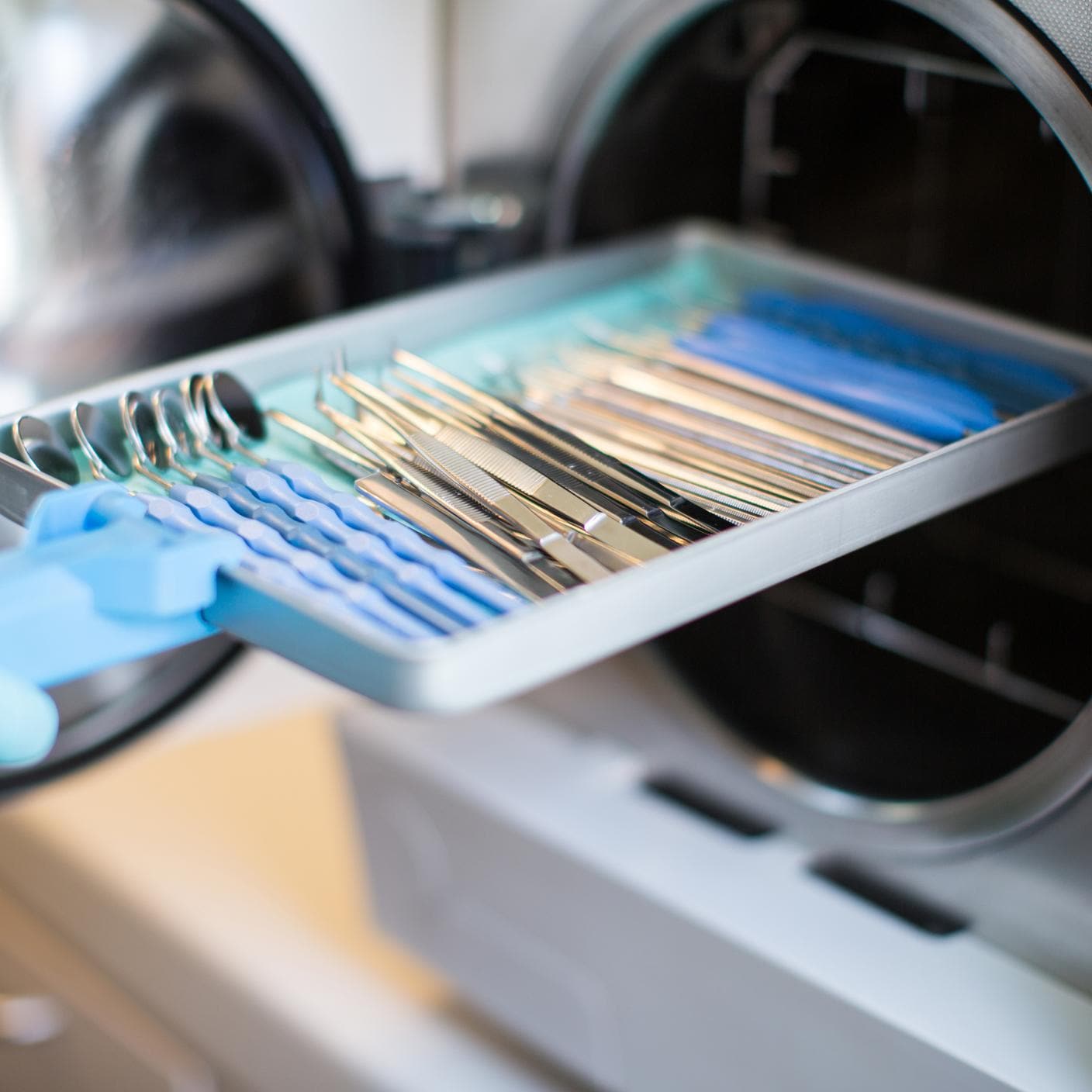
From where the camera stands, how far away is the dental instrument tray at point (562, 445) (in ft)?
1.38

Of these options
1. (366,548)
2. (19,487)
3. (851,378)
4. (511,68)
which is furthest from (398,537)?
(511,68)

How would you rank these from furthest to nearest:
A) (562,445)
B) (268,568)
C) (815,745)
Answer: (815,745)
(562,445)
(268,568)

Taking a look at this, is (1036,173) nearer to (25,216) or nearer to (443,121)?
(443,121)

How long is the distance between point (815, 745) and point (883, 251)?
0.30 meters

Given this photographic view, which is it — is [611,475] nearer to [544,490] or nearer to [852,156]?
[544,490]

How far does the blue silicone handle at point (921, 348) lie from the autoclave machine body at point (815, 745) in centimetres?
11

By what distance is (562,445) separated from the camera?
0.55 metres

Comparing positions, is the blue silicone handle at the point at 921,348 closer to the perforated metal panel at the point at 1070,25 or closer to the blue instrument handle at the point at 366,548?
the perforated metal panel at the point at 1070,25

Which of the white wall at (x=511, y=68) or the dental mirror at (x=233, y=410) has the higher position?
the white wall at (x=511, y=68)

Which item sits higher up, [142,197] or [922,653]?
[142,197]

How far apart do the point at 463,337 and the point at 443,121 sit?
0.49 ft

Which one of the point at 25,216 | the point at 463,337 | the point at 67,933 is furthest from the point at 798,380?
the point at 67,933

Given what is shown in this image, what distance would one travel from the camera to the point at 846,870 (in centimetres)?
70

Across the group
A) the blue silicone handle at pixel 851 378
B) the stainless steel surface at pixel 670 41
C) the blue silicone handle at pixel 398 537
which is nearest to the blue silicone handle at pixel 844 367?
the blue silicone handle at pixel 851 378
